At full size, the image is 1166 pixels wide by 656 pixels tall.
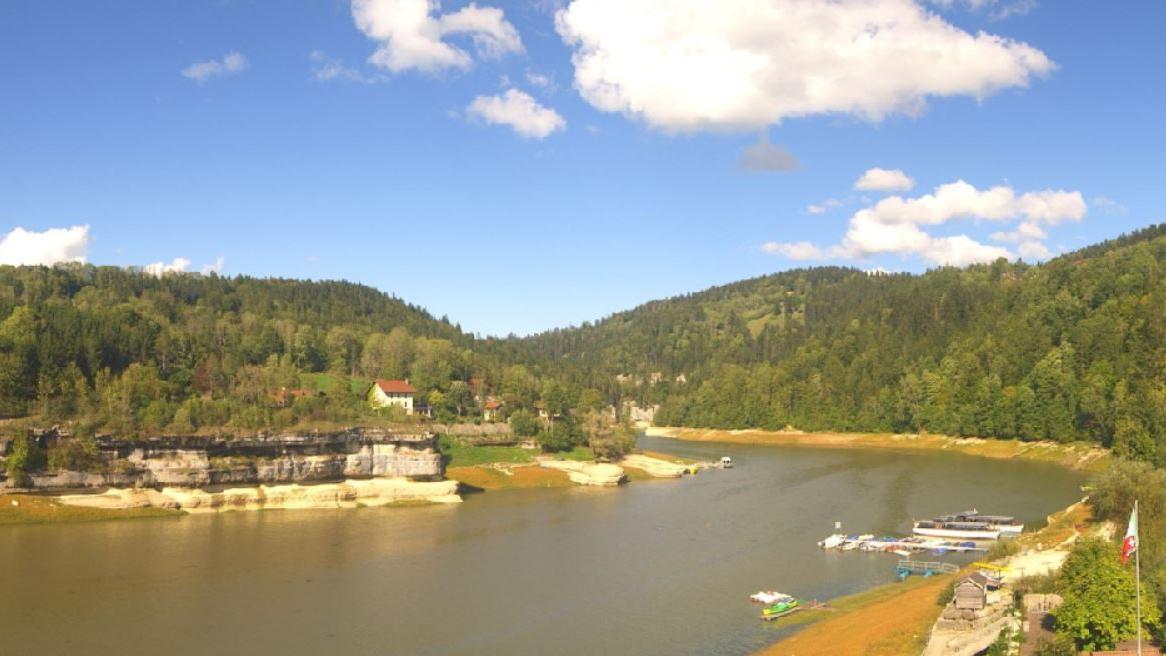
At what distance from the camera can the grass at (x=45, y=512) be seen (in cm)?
6359

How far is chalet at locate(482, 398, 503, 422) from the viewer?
113 meters

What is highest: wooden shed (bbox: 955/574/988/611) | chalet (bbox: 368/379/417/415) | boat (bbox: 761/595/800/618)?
chalet (bbox: 368/379/417/415)

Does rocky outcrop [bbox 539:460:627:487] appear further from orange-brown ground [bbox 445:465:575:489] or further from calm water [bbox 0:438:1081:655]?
calm water [bbox 0:438:1081:655]

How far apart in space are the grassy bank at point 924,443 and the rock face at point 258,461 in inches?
2933

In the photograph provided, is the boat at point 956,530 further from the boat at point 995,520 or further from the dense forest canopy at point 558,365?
the dense forest canopy at point 558,365

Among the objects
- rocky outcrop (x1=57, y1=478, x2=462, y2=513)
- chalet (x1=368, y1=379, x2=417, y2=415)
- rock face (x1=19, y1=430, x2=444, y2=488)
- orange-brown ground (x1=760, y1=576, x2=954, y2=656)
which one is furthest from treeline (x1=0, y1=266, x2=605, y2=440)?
orange-brown ground (x1=760, y1=576, x2=954, y2=656)

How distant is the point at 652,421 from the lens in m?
198

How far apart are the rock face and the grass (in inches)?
83.1

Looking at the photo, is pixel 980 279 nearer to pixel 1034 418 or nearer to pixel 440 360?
pixel 1034 418

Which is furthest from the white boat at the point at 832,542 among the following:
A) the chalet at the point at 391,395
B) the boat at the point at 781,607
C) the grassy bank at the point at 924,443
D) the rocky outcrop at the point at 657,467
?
the chalet at the point at 391,395

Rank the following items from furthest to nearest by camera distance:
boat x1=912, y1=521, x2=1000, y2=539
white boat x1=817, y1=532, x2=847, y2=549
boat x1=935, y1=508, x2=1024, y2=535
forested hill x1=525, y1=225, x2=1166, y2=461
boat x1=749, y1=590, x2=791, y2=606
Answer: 1. forested hill x1=525, y1=225, x2=1166, y2=461
2. boat x1=935, y1=508, x2=1024, y2=535
3. boat x1=912, y1=521, x2=1000, y2=539
4. white boat x1=817, y1=532, x2=847, y2=549
5. boat x1=749, y1=590, x2=791, y2=606

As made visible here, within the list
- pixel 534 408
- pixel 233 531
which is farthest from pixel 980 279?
pixel 233 531

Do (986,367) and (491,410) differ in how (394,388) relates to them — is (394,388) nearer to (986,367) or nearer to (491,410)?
(491,410)

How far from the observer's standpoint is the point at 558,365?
177500mm
